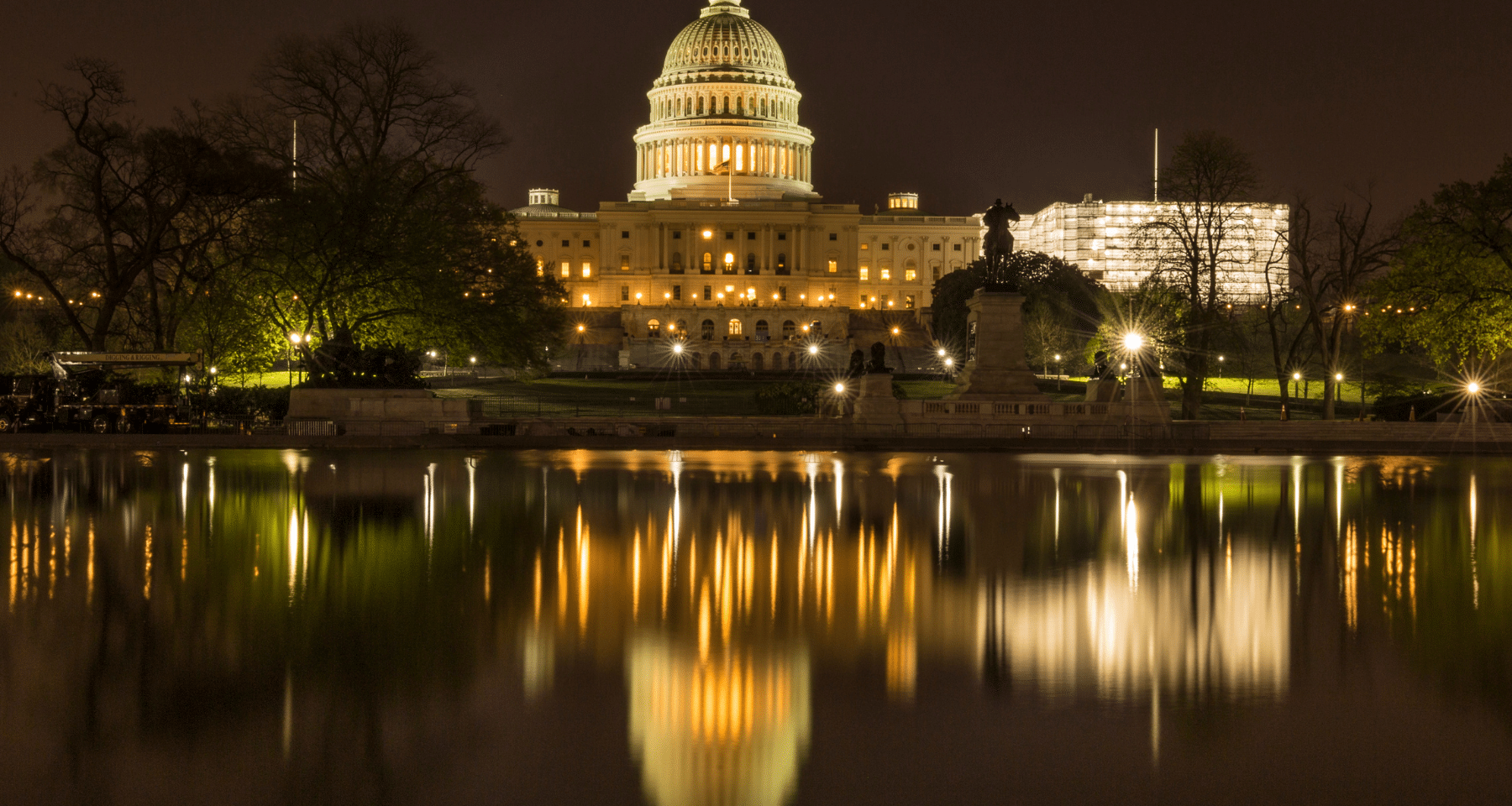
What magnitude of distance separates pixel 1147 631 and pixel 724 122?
143620 mm

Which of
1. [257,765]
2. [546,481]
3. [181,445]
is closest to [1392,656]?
[257,765]

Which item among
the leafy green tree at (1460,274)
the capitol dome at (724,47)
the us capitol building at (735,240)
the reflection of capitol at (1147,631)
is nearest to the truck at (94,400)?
the reflection of capitol at (1147,631)

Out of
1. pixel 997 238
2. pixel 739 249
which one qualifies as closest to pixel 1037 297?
pixel 997 238

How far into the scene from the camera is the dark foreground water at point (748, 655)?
815 cm

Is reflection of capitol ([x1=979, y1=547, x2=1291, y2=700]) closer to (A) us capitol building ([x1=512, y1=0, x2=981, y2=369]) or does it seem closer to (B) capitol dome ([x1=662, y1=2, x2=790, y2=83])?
(A) us capitol building ([x1=512, y1=0, x2=981, y2=369])

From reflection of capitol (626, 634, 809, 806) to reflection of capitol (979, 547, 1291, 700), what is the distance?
185 centimetres

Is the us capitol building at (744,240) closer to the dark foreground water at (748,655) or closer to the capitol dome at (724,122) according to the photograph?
the capitol dome at (724,122)

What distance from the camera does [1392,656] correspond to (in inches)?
434

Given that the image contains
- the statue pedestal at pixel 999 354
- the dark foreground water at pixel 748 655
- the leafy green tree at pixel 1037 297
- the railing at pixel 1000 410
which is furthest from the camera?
the leafy green tree at pixel 1037 297

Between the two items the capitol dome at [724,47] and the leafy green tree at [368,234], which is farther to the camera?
the capitol dome at [724,47]

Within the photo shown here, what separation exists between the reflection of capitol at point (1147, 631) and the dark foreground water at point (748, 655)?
0.04 meters

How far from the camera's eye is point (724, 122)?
152 metres

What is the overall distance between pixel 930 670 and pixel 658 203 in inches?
5288

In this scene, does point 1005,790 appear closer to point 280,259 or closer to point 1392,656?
point 1392,656
